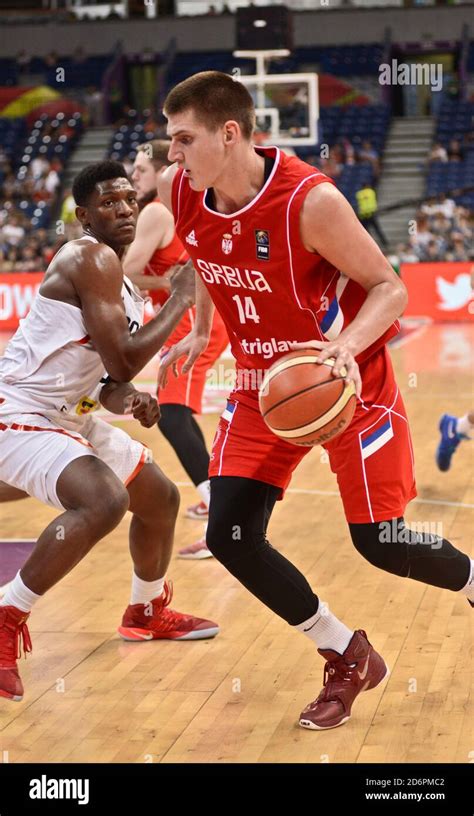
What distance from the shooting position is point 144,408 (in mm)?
3797

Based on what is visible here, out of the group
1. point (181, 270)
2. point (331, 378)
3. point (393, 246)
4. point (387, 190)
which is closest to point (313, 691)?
point (331, 378)

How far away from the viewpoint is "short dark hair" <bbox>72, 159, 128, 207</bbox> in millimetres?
3930

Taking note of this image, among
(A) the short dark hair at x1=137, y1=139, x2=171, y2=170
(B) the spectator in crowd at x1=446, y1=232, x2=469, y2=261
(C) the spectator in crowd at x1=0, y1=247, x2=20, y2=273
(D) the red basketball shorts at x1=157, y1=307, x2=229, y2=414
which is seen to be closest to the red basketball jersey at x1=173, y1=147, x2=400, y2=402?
(A) the short dark hair at x1=137, y1=139, x2=171, y2=170

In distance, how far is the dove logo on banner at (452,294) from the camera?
1599cm

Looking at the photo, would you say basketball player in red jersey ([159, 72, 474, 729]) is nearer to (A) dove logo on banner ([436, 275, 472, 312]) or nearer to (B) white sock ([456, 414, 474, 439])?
(B) white sock ([456, 414, 474, 439])

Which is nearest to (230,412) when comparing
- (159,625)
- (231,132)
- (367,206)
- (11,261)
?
(231,132)

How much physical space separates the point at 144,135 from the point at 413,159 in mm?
5493

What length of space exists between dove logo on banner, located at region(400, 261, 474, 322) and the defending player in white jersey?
12.2m

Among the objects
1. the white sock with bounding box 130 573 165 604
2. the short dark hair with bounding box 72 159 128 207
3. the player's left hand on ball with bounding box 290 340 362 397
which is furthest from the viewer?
the white sock with bounding box 130 573 165 604

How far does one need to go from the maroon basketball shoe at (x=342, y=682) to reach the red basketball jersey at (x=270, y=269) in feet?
3.07

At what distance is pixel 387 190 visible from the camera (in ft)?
73.3

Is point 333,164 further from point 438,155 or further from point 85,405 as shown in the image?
point 85,405

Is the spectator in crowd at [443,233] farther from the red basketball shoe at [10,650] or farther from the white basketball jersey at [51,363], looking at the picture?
the red basketball shoe at [10,650]
